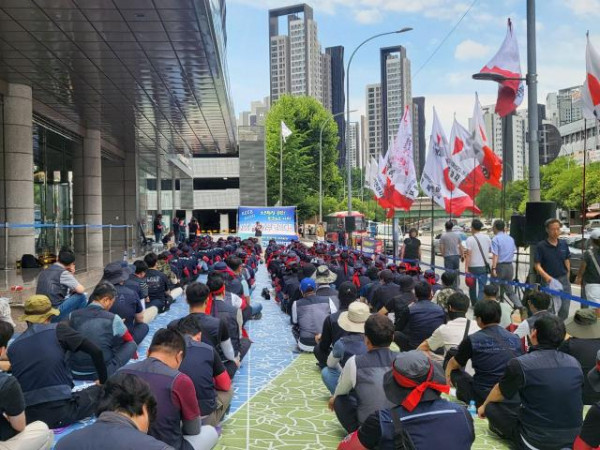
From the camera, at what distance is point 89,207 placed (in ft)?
82.6

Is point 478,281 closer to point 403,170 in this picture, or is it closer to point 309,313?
point 309,313

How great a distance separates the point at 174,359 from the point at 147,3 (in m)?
8.09

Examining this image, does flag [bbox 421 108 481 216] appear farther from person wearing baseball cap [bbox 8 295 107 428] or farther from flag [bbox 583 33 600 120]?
person wearing baseball cap [bbox 8 295 107 428]

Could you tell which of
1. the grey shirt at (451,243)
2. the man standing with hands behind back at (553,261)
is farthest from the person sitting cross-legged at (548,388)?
the grey shirt at (451,243)

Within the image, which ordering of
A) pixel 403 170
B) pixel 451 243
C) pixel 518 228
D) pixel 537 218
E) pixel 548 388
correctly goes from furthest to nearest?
pixel 403 170
pixel 451 243
pixel 518 228
pixel 537 218
pixel 548 388

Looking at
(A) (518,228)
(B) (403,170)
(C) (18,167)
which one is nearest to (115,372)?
(A) (518,228)

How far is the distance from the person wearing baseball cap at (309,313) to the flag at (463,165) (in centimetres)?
895

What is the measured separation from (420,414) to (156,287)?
8.80m

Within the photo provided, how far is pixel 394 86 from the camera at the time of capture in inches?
5930

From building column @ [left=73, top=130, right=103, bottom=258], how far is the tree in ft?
109

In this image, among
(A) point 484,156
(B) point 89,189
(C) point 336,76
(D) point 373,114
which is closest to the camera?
(A) point 484,156

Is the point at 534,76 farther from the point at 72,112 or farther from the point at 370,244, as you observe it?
the point at 370,244

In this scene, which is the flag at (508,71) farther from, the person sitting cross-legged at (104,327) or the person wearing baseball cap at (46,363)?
the person wearing baseball cap at (46,363)

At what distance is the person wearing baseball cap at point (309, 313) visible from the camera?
8273 millimetres
